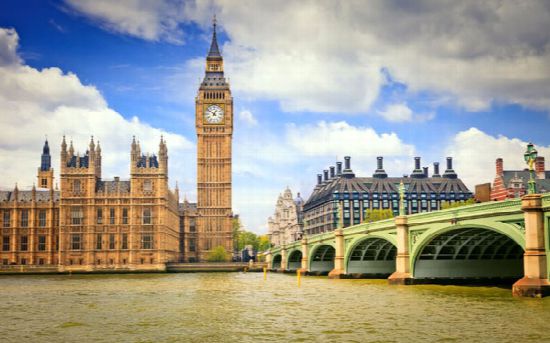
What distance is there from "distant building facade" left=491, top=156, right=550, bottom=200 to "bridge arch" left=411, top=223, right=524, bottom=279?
52405 millimetres

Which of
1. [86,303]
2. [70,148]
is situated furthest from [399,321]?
[70,148]

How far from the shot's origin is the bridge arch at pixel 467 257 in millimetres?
58406

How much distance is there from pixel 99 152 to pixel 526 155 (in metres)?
107

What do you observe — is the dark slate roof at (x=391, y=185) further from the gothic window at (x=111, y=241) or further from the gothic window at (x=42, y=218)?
the gothic window at (x=42, y=218)

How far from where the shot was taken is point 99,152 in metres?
139

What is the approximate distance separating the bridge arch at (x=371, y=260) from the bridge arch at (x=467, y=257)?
14.8 metres

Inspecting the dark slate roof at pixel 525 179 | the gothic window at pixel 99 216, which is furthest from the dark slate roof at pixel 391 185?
the gothic window at pixel 99 216

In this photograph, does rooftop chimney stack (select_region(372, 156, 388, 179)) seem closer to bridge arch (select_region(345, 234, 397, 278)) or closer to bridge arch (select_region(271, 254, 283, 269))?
bridge arch (select_region(271, 254, 283, 269))

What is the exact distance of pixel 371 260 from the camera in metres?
81.0

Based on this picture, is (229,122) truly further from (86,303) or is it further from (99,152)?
(86,303)

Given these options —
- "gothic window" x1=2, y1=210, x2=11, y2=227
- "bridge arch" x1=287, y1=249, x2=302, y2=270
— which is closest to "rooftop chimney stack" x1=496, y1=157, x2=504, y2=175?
"bridge arch" x1=287, y1=249, x2=302, y2=270

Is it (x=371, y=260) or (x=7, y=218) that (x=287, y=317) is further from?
(x=7, y=218)

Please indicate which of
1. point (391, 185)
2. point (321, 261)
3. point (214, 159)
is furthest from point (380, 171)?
point (321, 261)

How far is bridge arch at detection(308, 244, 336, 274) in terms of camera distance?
98.4 meters
